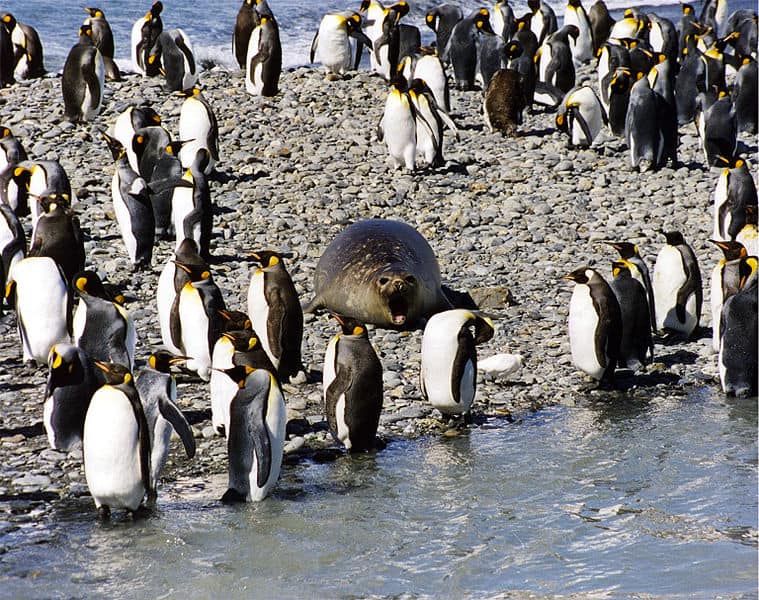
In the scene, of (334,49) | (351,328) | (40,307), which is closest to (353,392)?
(351,328)

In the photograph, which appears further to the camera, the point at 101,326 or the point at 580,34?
the point at 580,34

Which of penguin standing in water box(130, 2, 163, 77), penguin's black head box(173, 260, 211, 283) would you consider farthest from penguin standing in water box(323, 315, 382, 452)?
penguin standing in water box(130, 2, 163, 77)

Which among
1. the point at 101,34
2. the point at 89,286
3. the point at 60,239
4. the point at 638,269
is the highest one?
the point at 101,34

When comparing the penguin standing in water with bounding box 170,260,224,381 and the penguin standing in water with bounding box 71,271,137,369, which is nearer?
the penguin standing in water with bounding box 71,271,137,369

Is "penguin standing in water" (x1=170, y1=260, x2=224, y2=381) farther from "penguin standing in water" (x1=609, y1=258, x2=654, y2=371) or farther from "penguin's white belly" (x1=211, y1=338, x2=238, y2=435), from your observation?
"penguin standing in water" (x1=609, y1=258, x2=654, y2=371)

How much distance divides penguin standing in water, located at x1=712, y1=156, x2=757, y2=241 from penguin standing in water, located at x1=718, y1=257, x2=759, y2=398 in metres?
3.00

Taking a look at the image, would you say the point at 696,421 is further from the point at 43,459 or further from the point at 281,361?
the point at 43,459

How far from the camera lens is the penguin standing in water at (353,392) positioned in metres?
6.11

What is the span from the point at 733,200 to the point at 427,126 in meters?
3.12

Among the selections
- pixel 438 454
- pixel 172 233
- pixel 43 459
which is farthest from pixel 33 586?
pixel 172 233

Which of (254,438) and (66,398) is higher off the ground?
(66,398)

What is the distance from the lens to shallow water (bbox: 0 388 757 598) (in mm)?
4602

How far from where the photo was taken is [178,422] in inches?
219

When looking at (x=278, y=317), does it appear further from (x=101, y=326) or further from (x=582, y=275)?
(x=582, y=275)
